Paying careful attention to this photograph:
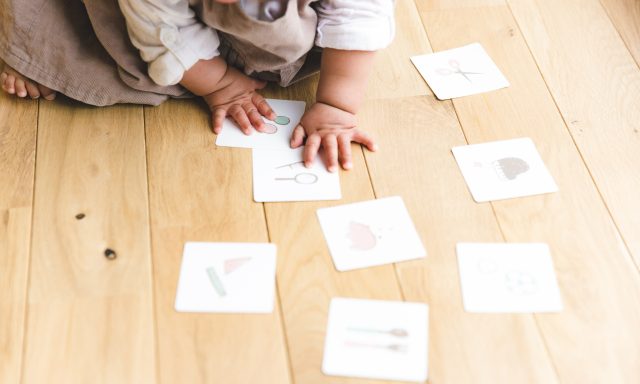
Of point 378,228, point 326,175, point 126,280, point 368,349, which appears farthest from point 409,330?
point 126,280

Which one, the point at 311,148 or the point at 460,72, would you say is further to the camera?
the point at 460,72

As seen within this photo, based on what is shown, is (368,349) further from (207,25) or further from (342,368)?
(207,25)

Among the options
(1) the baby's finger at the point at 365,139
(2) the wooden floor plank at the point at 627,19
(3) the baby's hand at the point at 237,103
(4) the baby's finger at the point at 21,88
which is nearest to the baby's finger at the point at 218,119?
(3) the baby's hand at the point at 237,103

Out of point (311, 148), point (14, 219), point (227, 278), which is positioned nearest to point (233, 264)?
point (227, 278)

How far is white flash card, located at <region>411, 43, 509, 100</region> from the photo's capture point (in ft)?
4.46

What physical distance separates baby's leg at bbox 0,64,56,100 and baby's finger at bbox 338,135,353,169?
544 millimetres

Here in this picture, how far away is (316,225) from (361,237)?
0.07 meters

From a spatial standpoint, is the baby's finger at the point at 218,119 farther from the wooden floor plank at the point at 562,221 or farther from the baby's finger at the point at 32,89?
the wooden floor plank at the point at 562,221

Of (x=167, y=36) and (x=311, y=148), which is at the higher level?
(x=167, y=36)

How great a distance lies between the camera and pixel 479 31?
4.89 ft

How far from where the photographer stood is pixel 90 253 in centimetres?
110

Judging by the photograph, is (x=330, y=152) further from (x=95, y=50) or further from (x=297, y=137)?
(x=95, y=50)

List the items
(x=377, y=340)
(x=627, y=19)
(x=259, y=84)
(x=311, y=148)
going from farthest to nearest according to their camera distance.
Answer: (x=627, y=19) < (x=259, y=84) < (x=311, y=148) < (x=377, y=340)

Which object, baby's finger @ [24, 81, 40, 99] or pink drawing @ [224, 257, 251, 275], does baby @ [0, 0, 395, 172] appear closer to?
baby's finger @ [24, 81, 40, 99]
